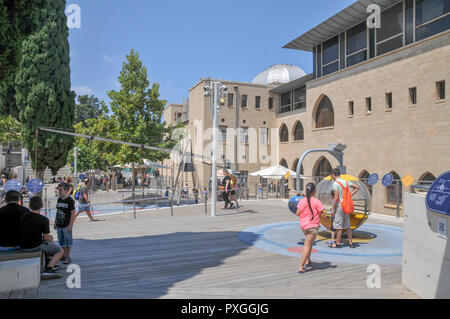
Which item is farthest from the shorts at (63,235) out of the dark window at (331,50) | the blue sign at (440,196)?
the dark window at (331,50)

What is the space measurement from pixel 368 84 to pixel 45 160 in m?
21.4

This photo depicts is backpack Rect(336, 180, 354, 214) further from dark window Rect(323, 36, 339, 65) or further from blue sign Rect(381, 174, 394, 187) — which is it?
dark window Rect(323, 36, 339, 65)

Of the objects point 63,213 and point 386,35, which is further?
point 386,35

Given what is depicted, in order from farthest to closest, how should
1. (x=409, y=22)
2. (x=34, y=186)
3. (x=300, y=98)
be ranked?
(x=300, y=98) < (x=409, y=22) < (x=34, y=186)

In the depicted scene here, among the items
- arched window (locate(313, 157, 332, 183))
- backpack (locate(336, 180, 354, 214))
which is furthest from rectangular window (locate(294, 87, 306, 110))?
backpack (locate(336, 180, 354, 214))

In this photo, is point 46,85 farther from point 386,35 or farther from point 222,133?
point 386,35

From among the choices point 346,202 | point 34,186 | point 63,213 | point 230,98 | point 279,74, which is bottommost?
point 63,213

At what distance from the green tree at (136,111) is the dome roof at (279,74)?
2185 centimetres

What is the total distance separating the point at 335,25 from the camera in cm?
→ 2409

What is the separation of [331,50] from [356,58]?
3138mm

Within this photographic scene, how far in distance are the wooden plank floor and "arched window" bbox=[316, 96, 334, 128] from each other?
18.1 metres

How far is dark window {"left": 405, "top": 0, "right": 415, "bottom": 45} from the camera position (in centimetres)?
1898

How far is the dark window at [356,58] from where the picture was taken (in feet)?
73.6

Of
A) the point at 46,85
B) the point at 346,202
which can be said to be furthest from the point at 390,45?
the point at 46,85
